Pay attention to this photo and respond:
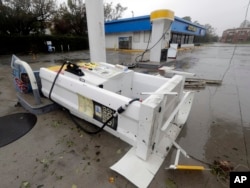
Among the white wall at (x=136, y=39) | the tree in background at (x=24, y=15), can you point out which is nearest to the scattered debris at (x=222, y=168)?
the white wall at (x=136, y=39)

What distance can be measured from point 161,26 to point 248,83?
3860 mm

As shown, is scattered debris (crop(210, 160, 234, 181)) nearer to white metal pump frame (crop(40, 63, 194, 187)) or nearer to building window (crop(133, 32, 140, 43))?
white metal pump frame (crop(40, 63, 194, 187))

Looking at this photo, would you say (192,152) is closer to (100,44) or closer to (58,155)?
(58,155)

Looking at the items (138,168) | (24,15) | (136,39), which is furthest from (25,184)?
(24,15)

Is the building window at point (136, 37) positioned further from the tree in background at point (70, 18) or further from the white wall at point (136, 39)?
the tree in background at point (70, 18)

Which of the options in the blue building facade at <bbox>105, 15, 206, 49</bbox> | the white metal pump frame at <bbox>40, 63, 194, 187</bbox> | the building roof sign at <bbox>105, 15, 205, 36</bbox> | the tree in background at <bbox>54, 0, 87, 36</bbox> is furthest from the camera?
the tree in background at <bbox>54, 0, 87, 36</bbox>

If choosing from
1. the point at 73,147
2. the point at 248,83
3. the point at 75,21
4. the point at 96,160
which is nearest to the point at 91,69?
the point at 73,147

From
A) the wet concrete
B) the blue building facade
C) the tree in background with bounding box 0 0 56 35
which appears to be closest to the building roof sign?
the blue building facade

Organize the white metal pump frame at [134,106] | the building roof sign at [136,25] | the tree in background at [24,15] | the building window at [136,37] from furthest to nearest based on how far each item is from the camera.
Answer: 1. the building window at [136,37]
2. the building roof sign at [136,25]
3. the tree in background at [24,15]
4. the white metal pump frame at [134,106]

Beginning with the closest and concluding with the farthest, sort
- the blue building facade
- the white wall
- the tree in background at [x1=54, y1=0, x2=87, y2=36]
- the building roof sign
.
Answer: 1. the building roof sign
2. the blue building facade
3. the white wall
4. the tree in background at [x1=54, y1=0, x2=87, y2=36]

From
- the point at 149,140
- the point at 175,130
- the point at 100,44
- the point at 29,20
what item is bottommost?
the point at 175,130

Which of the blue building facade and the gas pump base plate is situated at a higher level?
the blue building facade

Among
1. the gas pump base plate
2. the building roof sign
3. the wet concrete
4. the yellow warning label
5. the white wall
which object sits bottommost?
the wet concrete

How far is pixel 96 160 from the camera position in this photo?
163cm
